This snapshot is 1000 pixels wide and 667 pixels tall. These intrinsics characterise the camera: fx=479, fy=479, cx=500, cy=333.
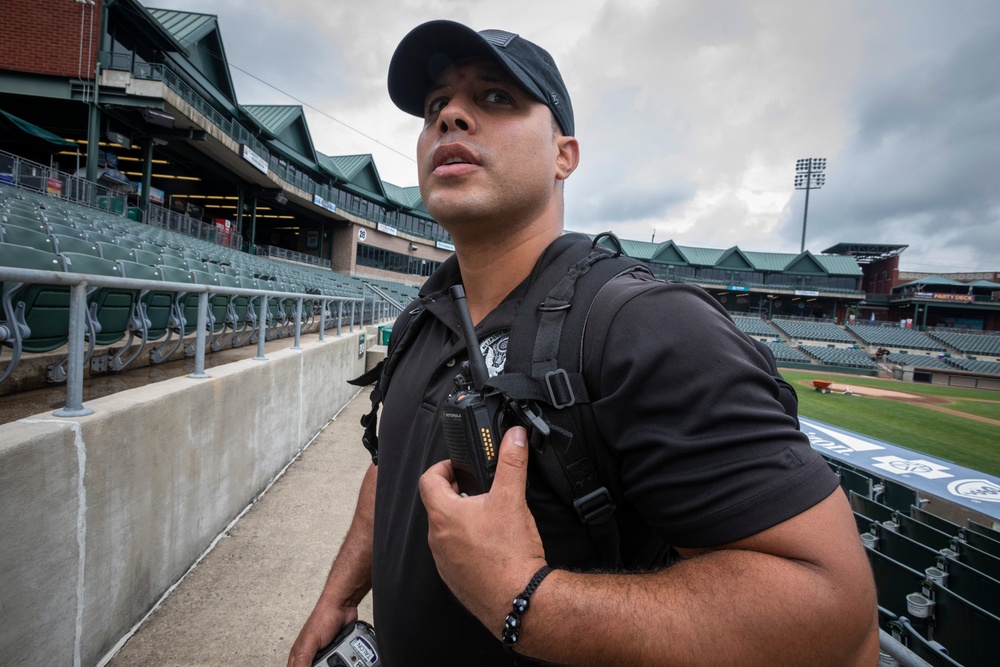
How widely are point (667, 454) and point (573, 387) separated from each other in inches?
8.3

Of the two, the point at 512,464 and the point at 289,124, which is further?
the point at 289,124

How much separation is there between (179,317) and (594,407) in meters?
5.29

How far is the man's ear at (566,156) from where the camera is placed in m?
1.46

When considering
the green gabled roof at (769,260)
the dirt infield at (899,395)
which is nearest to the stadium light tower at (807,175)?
the green gabled roof at (769,260)

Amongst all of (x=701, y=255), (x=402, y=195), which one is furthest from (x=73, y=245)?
(x=701, y=255)

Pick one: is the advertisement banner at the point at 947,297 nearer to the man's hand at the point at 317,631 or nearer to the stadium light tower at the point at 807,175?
the stadium light tower at the point at 807,175

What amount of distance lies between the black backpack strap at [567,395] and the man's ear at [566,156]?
56 cm

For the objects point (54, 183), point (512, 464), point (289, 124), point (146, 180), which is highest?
point (289, 124)

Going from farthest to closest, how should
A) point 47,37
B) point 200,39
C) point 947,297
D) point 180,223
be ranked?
point 947,297, point 200,39, point 180,223, point 47,37

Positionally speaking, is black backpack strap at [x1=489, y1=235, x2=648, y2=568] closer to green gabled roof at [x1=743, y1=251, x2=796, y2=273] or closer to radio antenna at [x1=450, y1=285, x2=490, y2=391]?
radio antenna at [x1=450, y1=285, x2=490, y2=391]

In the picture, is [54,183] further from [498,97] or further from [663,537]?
[663,537]

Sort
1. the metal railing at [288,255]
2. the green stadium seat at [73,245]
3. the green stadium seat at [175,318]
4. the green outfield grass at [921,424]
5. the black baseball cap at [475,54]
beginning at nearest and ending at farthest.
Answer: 1. the black baseball cap at [475,54]
2. the green stadium seat at [73,245]
3. the green stadium seat at [175,318]
4. the green outfield grass at [921,424]
5. the metal railing at [288,255]

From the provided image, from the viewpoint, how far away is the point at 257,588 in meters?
3.24

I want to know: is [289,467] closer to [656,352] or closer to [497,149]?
[497,149]
